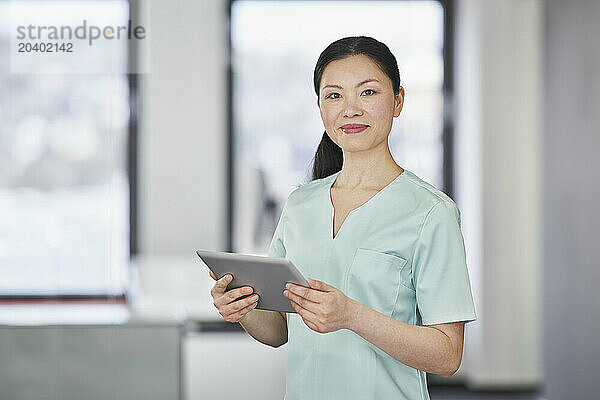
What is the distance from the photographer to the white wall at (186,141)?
4184 mm

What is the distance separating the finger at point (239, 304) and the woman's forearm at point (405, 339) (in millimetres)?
160

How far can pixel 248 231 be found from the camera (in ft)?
14.3

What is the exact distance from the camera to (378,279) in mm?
1177

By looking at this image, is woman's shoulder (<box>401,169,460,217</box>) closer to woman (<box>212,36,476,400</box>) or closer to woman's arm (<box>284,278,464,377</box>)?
woman (<box>212,36,476,400</box>)

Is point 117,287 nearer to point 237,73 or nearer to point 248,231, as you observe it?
point 248,231

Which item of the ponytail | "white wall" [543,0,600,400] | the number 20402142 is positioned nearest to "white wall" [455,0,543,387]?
"white wall" [543,0,600,400]

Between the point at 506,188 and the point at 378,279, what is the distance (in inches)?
122

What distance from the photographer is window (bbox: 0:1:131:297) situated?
13.2 ft

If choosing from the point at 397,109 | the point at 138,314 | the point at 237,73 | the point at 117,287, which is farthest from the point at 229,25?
the point at 397,109

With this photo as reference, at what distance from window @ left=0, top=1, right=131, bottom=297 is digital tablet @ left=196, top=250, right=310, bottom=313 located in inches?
116

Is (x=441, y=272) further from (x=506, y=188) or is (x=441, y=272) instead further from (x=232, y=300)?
(x=506, y=188)

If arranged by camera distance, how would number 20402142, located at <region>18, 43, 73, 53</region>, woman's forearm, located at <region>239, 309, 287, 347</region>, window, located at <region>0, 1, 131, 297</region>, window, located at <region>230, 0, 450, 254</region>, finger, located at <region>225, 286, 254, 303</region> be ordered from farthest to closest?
window, located at <region>230, 0, 450, 254</region> < window, located at <region>0, 1, 131, 297</region> < number 20402142, located at <region>18, 43, 73, 53</region> < woman's forearm, located at <region>239, 309, 287, 347</region> < finger, located at <region>225, 286, 254, 303</region>

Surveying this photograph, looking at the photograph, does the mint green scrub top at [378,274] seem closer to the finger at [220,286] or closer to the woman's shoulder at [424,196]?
the woman's shoulder at [424,196]

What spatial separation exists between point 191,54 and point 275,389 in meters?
2.26
